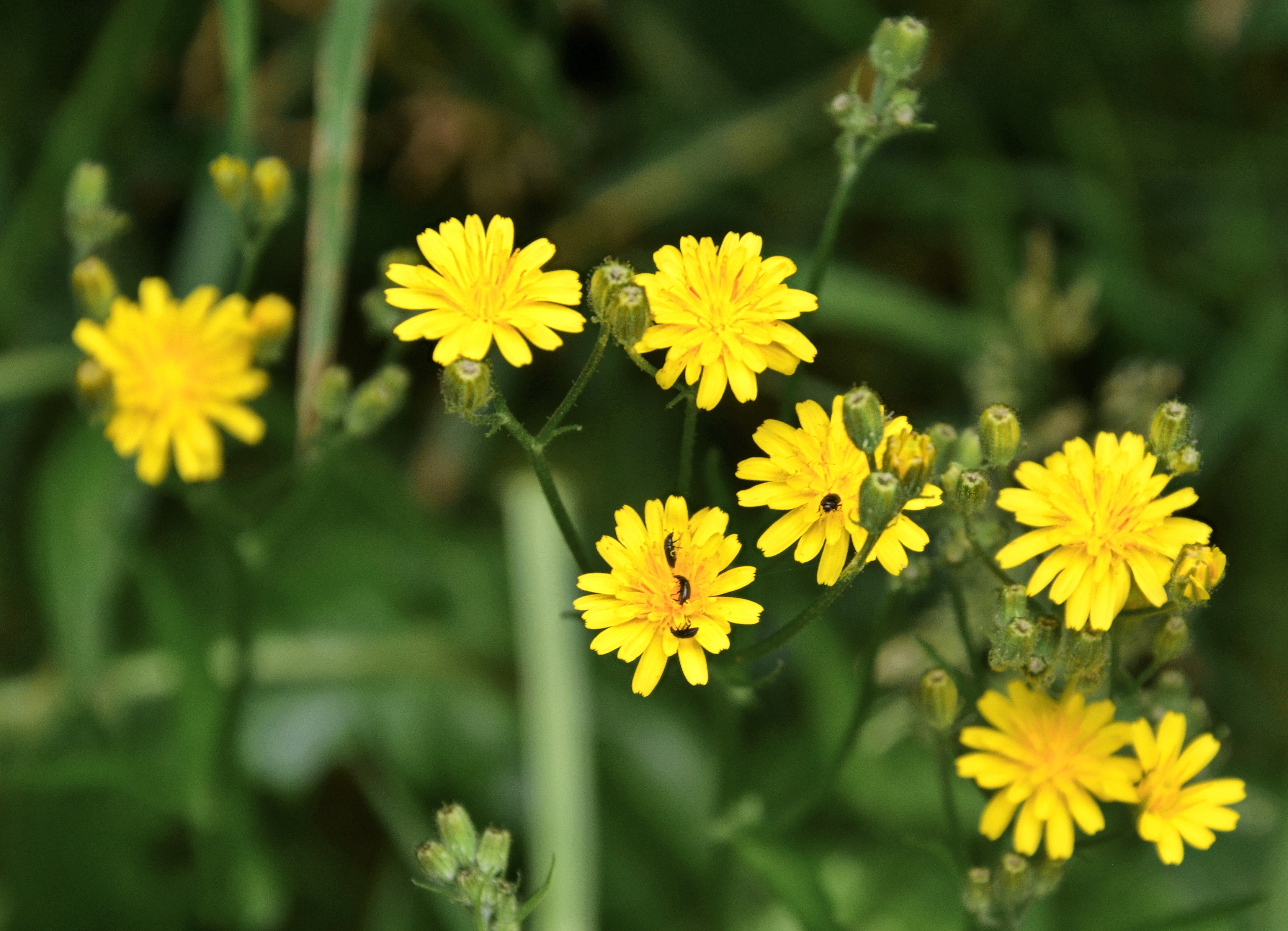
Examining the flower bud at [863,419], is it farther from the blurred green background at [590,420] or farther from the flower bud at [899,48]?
the blurred green background at [590,420]

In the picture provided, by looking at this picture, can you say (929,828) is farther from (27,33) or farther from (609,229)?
(27,33)

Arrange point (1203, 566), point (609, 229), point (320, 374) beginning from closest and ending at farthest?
1. point (1203, 566)
2. point (320, 374)
3. point (609, 229)

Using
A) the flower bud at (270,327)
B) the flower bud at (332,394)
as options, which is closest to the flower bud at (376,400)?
the flower bud at (332,394)

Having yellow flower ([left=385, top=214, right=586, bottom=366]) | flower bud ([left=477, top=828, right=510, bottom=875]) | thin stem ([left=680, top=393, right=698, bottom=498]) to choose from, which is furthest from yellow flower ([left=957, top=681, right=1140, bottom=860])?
yellow flower ([left=385, top=214, right=586, bottom=366])

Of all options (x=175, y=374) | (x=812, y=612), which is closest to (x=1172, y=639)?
(x=812, y=612)

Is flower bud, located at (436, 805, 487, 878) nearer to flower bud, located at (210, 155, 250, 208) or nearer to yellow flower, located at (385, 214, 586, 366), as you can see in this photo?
yellow flower, located at (385, 214, 586, 366)

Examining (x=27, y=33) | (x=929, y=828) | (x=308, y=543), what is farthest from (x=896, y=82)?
(x=27, y=33)
